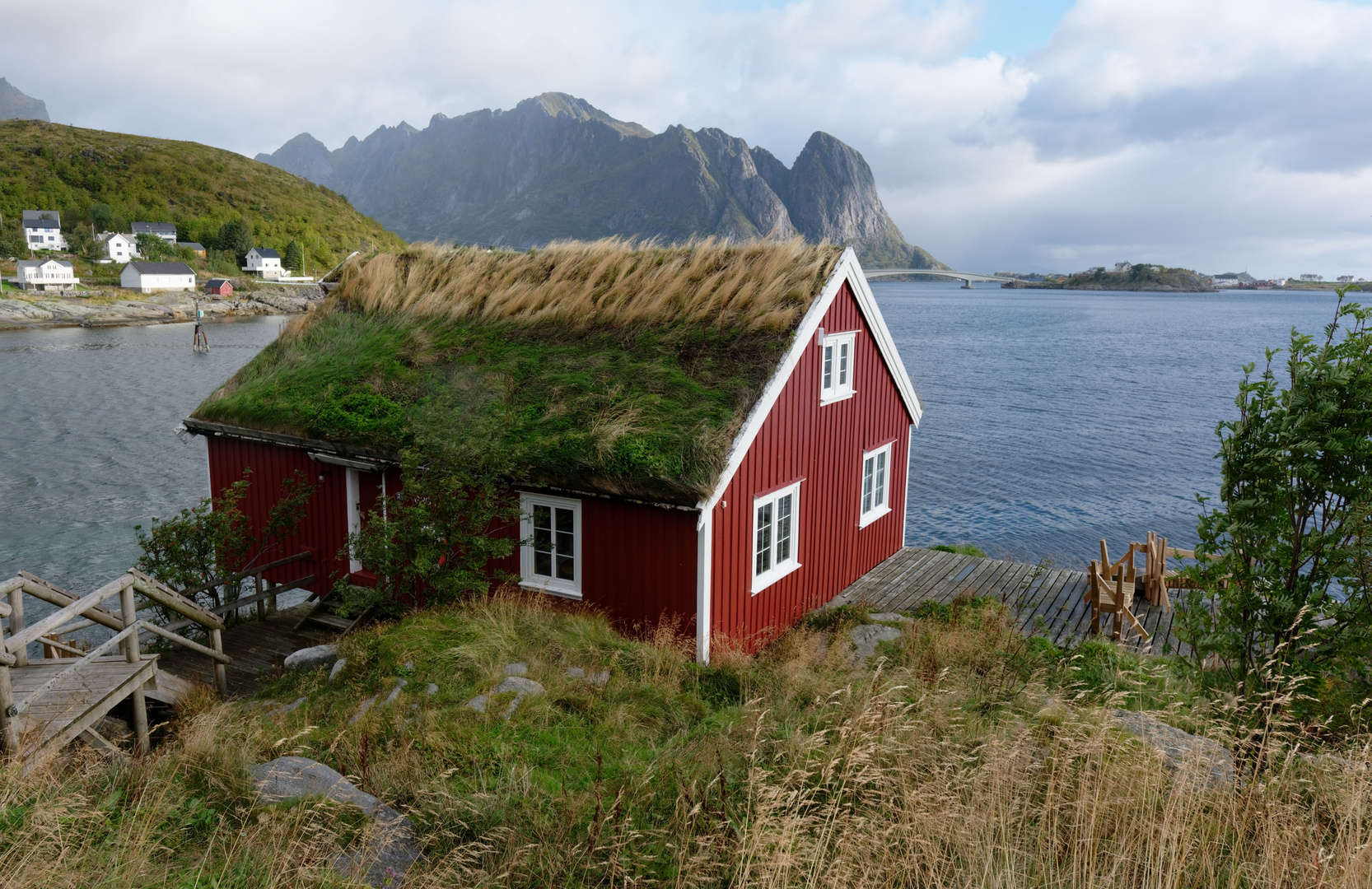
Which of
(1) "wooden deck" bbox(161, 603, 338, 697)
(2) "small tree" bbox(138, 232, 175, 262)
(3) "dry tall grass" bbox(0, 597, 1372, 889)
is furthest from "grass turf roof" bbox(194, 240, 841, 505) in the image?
(2) "small tree" bbox(138, 232, 175, 262)

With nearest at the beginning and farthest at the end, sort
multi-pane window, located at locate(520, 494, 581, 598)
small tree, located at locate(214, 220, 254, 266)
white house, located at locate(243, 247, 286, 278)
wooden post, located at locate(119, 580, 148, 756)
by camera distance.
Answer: wooden post, located at locate(119, 580, 148, 756), multi-pane window, located at locate(520, 494, 581, 598), white house, located at locate(243, 247, 286, 278), small tree, located at locate(214, 220, 254, 266)

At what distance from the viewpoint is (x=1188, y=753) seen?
4.70 m

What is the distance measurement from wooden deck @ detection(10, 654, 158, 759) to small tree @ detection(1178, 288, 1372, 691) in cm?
898

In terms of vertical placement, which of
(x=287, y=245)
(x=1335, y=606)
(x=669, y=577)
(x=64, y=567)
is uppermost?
(x=287, y=245)

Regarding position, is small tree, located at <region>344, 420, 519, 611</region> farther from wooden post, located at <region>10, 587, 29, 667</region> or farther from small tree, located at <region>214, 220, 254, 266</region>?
small tree, located at <region>214, 220, 254, 266</region>

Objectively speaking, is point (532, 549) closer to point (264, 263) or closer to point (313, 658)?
point (313, 658)

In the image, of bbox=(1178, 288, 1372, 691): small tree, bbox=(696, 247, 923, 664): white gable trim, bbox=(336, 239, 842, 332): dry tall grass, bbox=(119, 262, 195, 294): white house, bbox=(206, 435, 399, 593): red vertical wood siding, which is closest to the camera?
bbox=(1178, 288, 1372, 691): small tree

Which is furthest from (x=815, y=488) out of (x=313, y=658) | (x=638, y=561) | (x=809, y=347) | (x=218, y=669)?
(x=218, y=669)

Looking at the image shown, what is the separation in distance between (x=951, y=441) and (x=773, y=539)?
97.8 feet

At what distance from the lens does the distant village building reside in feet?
454

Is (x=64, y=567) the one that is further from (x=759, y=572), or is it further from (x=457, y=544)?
(x=759, y=572)

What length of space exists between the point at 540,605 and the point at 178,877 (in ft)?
23.8

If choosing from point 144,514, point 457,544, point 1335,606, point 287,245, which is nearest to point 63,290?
point 287,245

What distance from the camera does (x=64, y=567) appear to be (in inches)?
819
